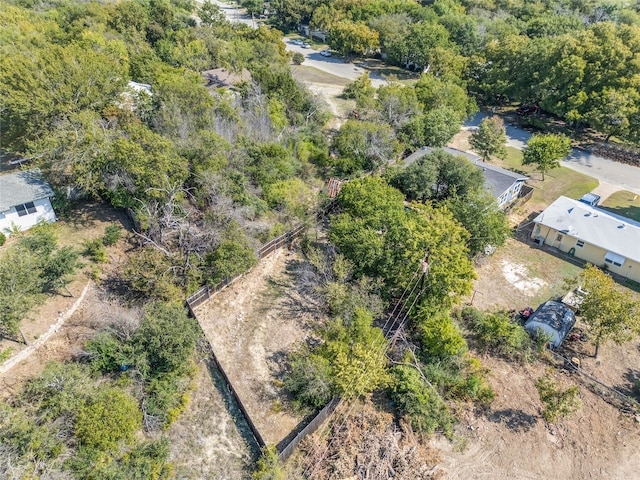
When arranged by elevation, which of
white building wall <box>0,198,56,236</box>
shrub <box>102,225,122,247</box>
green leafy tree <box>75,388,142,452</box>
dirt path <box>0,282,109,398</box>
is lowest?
dirt path <box>0,282,109,398</box>

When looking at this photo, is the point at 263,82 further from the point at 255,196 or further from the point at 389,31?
the point at 389,31

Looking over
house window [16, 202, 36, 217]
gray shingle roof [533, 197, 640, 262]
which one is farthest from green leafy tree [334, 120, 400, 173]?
house window [16, 202, 36, 217]

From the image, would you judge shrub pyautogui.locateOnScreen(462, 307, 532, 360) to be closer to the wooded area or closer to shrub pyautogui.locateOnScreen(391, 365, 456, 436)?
the wooded area

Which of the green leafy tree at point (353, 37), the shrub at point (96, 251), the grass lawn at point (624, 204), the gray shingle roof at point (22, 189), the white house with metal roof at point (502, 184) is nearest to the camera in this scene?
the shrub at point (96, 251)

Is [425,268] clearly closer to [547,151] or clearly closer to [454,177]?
[454,177]

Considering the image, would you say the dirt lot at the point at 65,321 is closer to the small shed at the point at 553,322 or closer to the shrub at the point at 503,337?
the shrub at the point at 503,337

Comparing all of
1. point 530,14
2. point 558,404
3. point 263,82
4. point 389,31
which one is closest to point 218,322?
point 558,404

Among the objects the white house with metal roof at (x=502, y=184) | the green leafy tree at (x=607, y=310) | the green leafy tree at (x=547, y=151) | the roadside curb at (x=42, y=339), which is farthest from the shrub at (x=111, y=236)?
the green leafy tree at (x=547, y=151)
